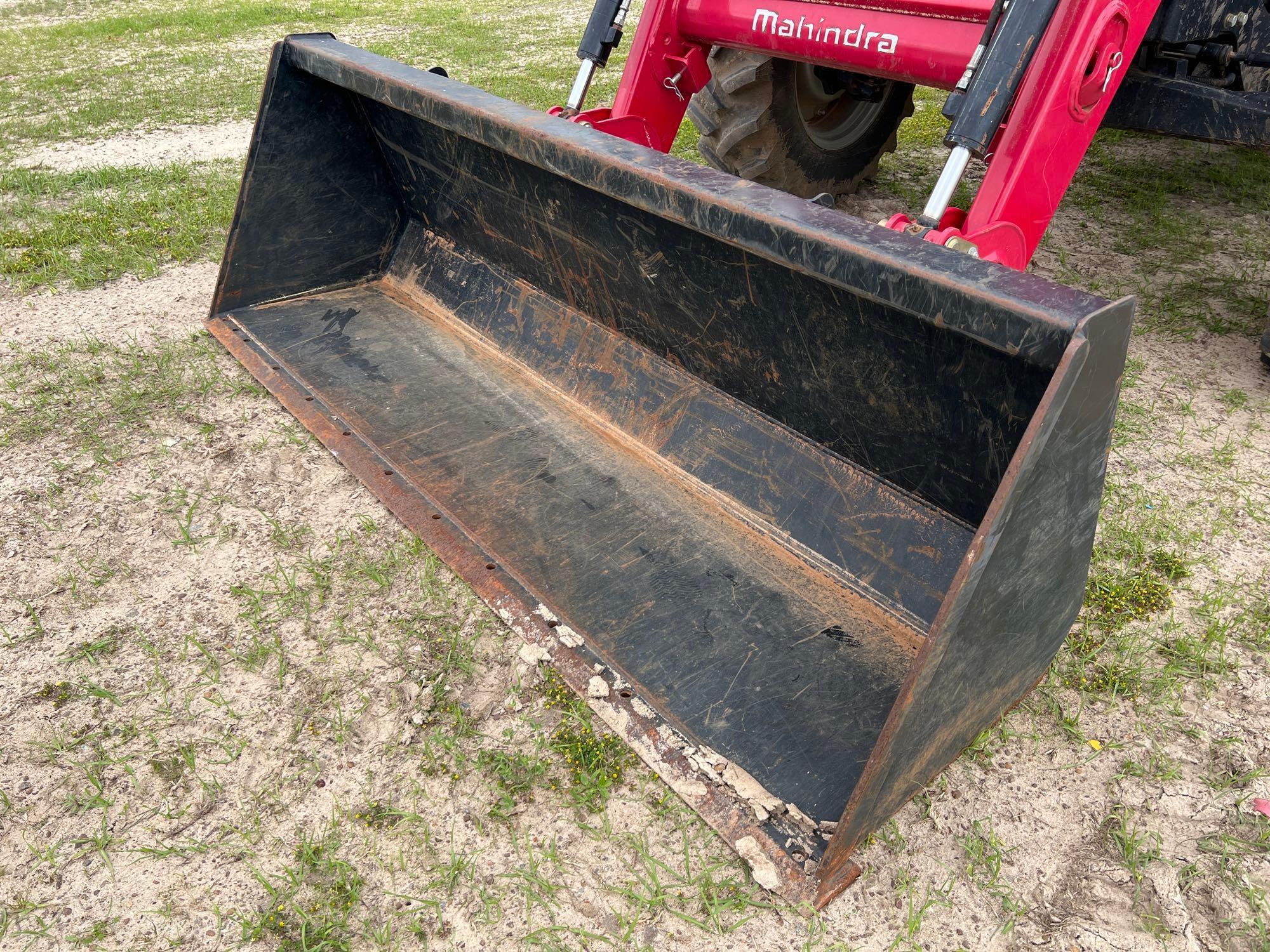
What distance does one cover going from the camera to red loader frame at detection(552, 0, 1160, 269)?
81.3 inches

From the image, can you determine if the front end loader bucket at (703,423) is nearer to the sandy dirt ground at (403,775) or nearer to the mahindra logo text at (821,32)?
the sandy dirt ground at (403,775)

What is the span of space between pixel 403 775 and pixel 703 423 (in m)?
1.22

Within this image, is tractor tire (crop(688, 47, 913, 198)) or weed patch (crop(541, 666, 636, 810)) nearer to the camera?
weed patch (crop(541, 666, 636, 810))

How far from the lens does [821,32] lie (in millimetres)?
2805

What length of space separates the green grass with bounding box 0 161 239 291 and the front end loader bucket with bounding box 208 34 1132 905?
1265mm

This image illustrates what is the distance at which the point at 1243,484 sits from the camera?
2.82m

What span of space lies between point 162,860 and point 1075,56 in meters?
2.55

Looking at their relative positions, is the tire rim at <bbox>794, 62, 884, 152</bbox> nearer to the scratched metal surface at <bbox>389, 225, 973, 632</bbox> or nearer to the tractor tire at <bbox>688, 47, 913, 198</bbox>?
the tractor tire at <bbox>688, 47, 913, 198</bbox>

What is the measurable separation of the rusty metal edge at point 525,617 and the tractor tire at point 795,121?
2.01m

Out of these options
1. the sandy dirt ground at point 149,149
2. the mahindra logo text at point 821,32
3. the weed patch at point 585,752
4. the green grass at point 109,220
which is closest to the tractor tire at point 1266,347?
the mahindra logo text at point 821,32

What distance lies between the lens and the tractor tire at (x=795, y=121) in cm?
376

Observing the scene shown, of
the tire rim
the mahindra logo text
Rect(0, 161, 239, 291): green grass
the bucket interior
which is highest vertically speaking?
the mahindra logo text

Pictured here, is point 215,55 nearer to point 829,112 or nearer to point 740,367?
point 829,112

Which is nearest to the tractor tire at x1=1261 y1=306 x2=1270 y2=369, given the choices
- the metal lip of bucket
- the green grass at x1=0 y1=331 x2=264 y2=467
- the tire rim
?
the tire rim
